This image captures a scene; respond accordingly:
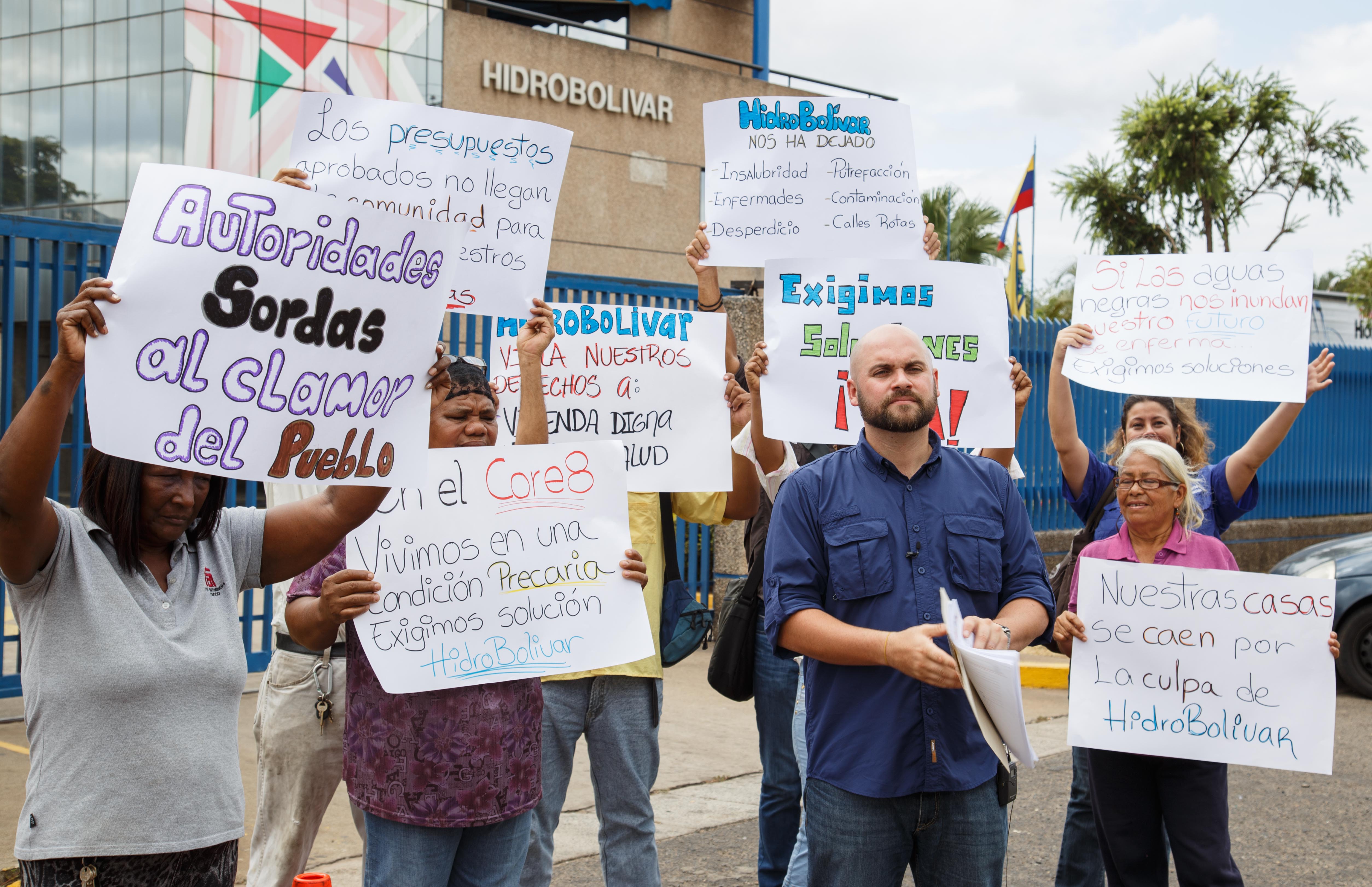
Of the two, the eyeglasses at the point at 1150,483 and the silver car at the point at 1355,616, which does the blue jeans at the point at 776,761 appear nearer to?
the eyeglasses at the point at 1150,483

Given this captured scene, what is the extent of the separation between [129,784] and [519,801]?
923 mm

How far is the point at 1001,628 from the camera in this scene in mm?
2814

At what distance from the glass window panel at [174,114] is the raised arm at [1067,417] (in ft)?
64.9

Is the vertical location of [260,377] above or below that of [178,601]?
above

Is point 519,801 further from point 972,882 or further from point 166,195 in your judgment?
point 166,195

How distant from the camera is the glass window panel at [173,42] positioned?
2103cm

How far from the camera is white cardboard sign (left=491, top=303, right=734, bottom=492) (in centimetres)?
429

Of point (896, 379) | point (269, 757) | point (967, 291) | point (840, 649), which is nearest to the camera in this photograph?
point (840, 649)

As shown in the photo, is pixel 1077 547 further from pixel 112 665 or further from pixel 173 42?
pixel 173 42

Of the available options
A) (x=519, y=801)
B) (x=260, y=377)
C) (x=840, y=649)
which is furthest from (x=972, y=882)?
(x=260, y=377)

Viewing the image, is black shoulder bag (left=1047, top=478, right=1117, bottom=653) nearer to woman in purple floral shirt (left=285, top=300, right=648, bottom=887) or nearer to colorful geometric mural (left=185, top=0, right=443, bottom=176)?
woman in purple floral shirt (left=285, top=300, right=648, bottom=887)

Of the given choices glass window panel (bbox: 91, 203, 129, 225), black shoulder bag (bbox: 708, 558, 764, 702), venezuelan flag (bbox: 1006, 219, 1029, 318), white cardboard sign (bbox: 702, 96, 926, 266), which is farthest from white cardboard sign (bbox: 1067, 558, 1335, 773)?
glass window panel (bbox: 91, 203, 129, 225)

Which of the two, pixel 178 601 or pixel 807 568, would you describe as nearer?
pixel 178 601

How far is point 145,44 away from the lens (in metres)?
21.8
